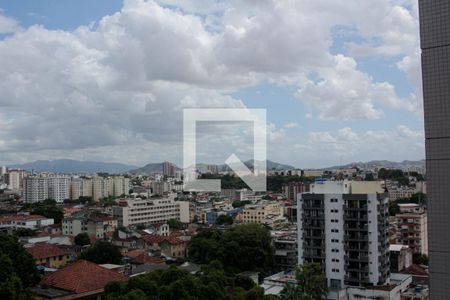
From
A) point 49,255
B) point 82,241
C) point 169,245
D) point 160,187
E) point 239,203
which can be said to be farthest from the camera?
point 160,187

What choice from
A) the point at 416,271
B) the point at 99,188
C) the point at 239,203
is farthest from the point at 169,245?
the point at 99,188

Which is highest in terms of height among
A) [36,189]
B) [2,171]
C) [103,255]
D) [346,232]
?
[2,171]

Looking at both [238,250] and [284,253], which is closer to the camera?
[238,250]

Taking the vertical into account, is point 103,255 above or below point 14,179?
below

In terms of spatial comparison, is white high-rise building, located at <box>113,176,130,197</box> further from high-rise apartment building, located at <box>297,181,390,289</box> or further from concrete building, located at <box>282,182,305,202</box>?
high-rise apartment building, located at <box>297,181,390,289</box>

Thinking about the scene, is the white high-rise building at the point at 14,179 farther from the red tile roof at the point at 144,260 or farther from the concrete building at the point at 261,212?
the red tile roof at the point at 144,260

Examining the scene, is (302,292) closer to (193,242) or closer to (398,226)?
(193,242)

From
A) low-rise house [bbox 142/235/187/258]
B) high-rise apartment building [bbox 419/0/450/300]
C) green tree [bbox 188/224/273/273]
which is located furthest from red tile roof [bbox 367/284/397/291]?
low-rise house [bbox 142/235/187/258]

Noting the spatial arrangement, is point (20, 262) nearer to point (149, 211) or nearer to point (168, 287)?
point (168, 287)

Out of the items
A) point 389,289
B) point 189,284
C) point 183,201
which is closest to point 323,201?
point 389,289
